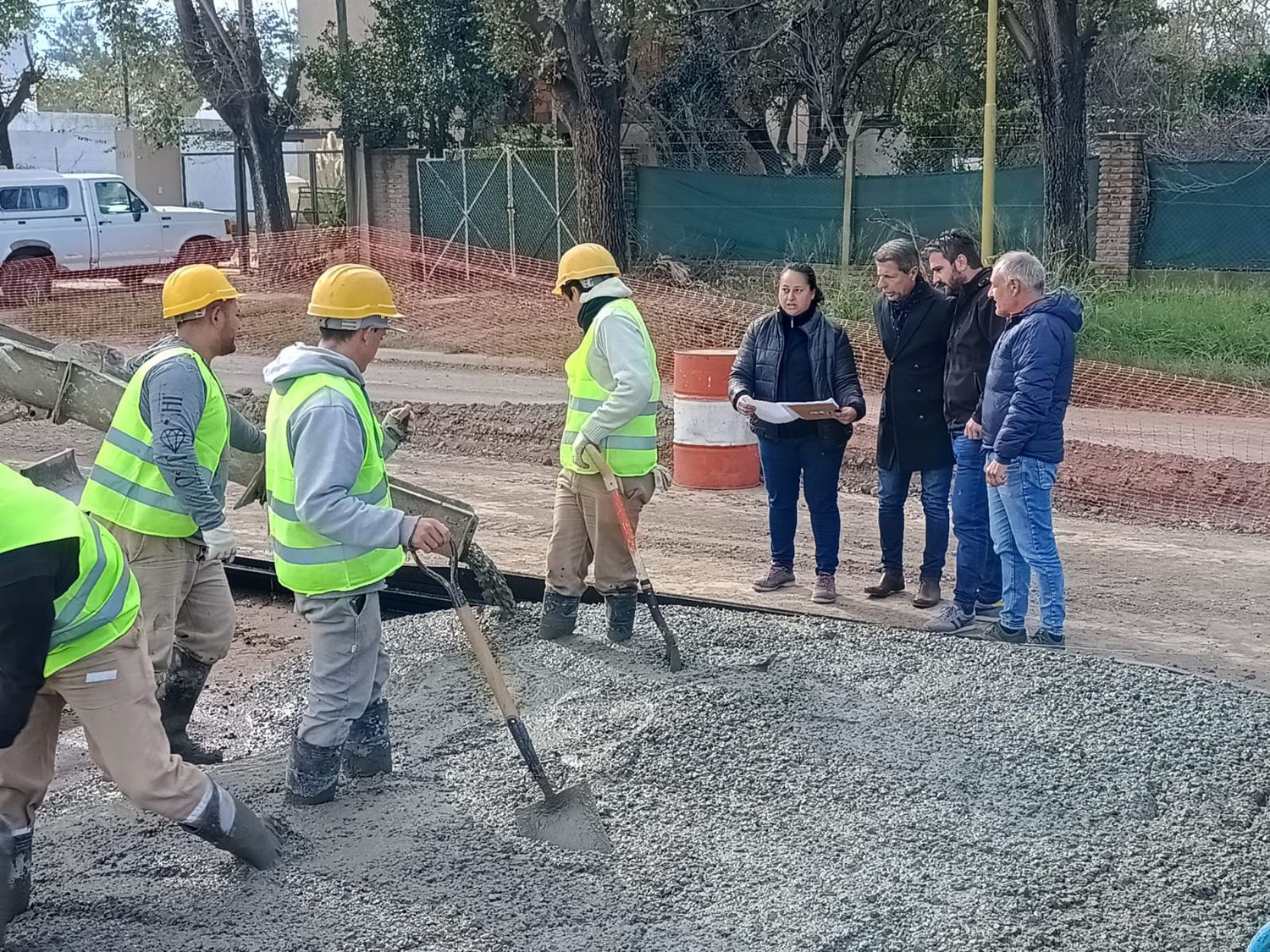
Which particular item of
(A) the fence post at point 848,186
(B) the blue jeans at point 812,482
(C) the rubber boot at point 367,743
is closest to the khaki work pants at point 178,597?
(C) the rubber boot at point 367,743

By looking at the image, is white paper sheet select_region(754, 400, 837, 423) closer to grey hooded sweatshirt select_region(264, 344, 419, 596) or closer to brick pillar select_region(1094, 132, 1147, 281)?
grey hooded sweatshirt select_region(264, 344, 419, 596)

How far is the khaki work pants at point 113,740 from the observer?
3.88 metres

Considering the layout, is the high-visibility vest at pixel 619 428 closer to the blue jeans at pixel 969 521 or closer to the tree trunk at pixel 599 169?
the blue jeans at pixel 969 521

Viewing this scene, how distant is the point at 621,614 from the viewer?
6.58m

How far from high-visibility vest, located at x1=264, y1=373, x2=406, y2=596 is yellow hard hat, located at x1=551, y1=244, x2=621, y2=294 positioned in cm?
180

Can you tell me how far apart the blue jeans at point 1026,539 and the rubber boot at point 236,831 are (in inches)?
143

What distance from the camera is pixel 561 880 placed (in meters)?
4.31

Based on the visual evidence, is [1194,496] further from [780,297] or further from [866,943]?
[866,943]

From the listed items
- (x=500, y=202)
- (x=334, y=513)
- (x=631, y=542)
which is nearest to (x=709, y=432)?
(x=631, y=542)

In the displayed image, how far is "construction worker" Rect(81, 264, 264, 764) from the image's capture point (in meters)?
5.01

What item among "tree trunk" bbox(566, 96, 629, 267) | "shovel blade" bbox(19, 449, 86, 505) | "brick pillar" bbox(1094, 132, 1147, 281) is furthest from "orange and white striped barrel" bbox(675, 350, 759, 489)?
"brick pillar" bbox(1094, 132, 1147, 281)

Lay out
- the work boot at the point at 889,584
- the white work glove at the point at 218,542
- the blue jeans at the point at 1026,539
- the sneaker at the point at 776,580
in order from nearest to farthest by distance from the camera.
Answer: the white work glove at the point at 218,542
the blue jeans at the point at 1026,539
the work boot at the point at 889,584
the sneaker at the point at 776,580

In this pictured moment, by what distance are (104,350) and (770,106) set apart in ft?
60.5

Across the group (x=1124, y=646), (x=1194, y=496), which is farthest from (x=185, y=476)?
(x=1194, y=496)
